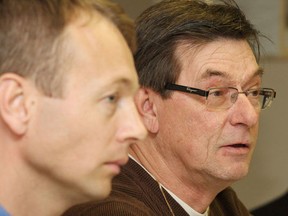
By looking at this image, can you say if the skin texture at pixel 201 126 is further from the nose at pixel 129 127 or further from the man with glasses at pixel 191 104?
the nose at pixel 129 127

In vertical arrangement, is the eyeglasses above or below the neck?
above

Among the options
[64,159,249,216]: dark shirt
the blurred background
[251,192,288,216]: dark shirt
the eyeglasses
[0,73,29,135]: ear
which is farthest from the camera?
the blurred background

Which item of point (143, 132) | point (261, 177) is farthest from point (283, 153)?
point (143, 132)

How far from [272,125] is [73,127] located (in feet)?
5.69

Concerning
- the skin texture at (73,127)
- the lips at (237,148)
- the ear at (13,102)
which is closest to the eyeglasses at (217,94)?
Result: the lips at (237,148)

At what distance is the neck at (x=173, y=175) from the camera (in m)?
1.58

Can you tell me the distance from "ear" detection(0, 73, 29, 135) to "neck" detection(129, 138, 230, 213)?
722mm

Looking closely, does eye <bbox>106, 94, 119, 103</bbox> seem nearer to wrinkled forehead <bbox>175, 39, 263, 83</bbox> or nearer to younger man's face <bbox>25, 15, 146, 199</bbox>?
younger man's face <bbox>25, 15, 146, 199</bbox>

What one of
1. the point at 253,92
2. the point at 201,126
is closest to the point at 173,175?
the point at 201,126

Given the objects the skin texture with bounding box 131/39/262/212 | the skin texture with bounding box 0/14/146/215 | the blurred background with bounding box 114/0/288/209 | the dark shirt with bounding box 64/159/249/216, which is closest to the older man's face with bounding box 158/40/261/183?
the skin texture with bounding box 131/39/262/212

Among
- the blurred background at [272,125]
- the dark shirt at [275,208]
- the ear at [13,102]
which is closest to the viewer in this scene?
the ear at [13,102]

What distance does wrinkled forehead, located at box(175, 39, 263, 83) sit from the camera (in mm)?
1544

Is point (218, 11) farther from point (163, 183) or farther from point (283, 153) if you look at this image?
point (283, 153)

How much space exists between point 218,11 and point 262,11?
93 cm
